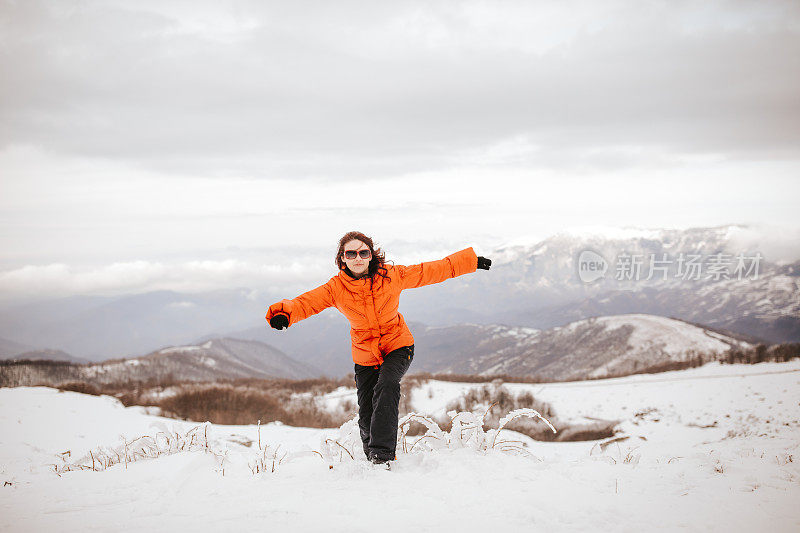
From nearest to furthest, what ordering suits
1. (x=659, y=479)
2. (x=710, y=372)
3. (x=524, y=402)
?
(x=659, y=479), (x=524, y=402), (x=710, y=372)

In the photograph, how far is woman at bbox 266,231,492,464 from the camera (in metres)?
4.12

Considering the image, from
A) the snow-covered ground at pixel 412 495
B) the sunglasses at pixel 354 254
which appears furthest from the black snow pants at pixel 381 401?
the sunglasses at pixel 354 254

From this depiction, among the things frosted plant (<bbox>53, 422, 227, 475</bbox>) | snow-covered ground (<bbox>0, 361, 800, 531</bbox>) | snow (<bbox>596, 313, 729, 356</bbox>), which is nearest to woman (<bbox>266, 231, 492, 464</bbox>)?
snow-covered ground (<bbox>0, 361, 800, 531</bbox>)

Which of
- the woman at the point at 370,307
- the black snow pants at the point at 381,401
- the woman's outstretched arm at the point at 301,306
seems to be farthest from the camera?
the woman at the point at 370,307

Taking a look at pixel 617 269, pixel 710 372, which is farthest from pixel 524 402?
pixel 617 269

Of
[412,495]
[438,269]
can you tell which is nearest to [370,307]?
[438,269]

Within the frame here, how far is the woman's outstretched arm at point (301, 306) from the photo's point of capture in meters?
3.94

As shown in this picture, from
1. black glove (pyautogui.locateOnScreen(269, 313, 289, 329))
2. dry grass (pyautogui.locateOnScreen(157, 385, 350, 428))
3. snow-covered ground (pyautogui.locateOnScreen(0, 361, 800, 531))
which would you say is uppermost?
black glove (pyautogui.locateOnScreen(269, 313, 289, 329))

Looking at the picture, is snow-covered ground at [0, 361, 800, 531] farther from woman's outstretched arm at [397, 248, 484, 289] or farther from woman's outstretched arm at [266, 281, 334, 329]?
woman's outstretched arm at [397, 248, 484, 289]

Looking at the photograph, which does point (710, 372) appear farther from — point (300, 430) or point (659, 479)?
point (659, 479)

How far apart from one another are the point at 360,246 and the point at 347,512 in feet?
7.75

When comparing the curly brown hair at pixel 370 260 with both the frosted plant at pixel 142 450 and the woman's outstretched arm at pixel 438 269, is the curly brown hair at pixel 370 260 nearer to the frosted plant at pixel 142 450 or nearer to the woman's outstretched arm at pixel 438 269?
the woman's outstretched arm at pixel 438 269

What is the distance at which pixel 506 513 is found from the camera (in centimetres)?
251

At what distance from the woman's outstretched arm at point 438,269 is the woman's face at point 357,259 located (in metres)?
0.41
